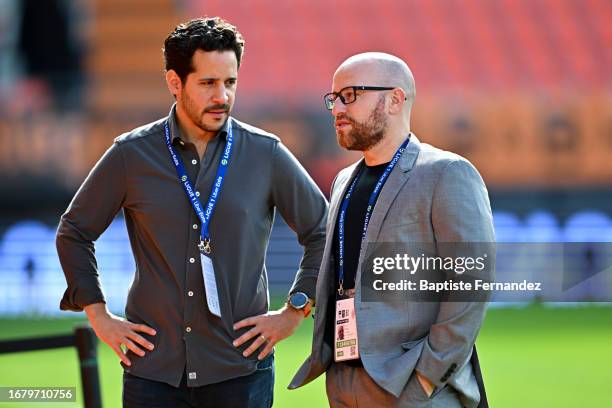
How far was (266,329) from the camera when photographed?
371 cm

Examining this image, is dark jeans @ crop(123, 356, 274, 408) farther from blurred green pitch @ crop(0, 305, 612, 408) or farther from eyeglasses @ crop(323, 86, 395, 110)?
blurred green pitch @ crop(0, 305, 612, 408)

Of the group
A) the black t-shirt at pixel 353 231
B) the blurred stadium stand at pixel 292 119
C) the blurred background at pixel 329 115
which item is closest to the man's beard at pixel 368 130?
the black t-shirt at pixel 353 231

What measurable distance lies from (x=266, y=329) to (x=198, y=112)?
0.77 m

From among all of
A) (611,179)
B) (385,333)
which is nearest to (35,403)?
(385,333)

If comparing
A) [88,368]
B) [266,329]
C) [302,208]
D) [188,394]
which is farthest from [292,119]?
[188,394]

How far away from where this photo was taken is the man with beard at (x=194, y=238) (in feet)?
11.9

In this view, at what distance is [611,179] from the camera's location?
50.5 feet

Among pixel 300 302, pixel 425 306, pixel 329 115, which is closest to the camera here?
pixel 425 306

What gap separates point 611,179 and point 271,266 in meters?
4.93

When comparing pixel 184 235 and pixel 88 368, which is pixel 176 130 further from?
pixel 88 368

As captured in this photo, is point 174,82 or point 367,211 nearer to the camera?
point 367,211

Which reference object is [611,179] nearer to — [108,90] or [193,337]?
[108,90]

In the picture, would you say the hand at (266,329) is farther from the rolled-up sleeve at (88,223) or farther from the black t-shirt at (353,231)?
the rolled-up sleeve at (88,223)

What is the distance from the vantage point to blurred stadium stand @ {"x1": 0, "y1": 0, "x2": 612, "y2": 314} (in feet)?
48.1
